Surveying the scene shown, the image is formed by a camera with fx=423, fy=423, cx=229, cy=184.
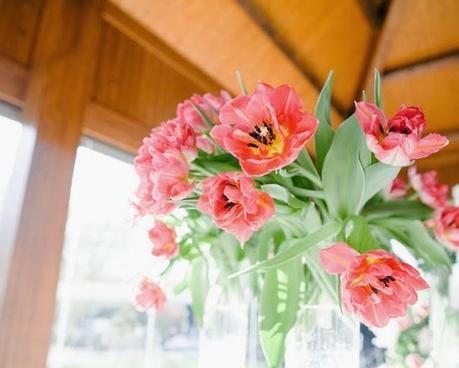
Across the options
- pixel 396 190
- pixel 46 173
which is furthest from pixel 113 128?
pixel 396 190

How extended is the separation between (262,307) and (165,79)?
1.18 meters

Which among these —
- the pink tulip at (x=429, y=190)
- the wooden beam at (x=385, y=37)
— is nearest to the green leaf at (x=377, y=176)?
the pink tulip at (x=429, y=190)

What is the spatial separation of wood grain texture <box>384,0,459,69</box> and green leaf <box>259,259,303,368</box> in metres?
1.59

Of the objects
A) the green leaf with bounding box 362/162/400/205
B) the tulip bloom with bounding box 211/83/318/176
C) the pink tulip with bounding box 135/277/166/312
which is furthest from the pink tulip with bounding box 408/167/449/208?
the pink tulip with bounding box 135/277/166/312

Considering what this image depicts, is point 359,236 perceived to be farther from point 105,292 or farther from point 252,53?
point 252,53

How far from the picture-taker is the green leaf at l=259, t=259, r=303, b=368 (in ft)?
2.16

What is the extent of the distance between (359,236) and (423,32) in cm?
166

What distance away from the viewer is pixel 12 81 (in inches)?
43.9

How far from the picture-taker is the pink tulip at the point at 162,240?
79 centimetres

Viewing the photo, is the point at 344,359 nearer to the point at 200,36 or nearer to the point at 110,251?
the point at 110,251

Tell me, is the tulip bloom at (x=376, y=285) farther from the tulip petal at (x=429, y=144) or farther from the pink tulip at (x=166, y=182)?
the pink tulip at (x=166, y=182)

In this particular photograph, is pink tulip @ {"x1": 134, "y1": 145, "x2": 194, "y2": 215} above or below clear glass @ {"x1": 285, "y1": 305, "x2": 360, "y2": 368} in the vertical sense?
above

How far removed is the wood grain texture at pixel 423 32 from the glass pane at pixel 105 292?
1375 millimetres

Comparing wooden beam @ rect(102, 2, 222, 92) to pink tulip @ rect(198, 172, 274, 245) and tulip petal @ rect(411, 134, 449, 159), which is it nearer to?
pink tulip @ rect(198, 172, 274, 245)
